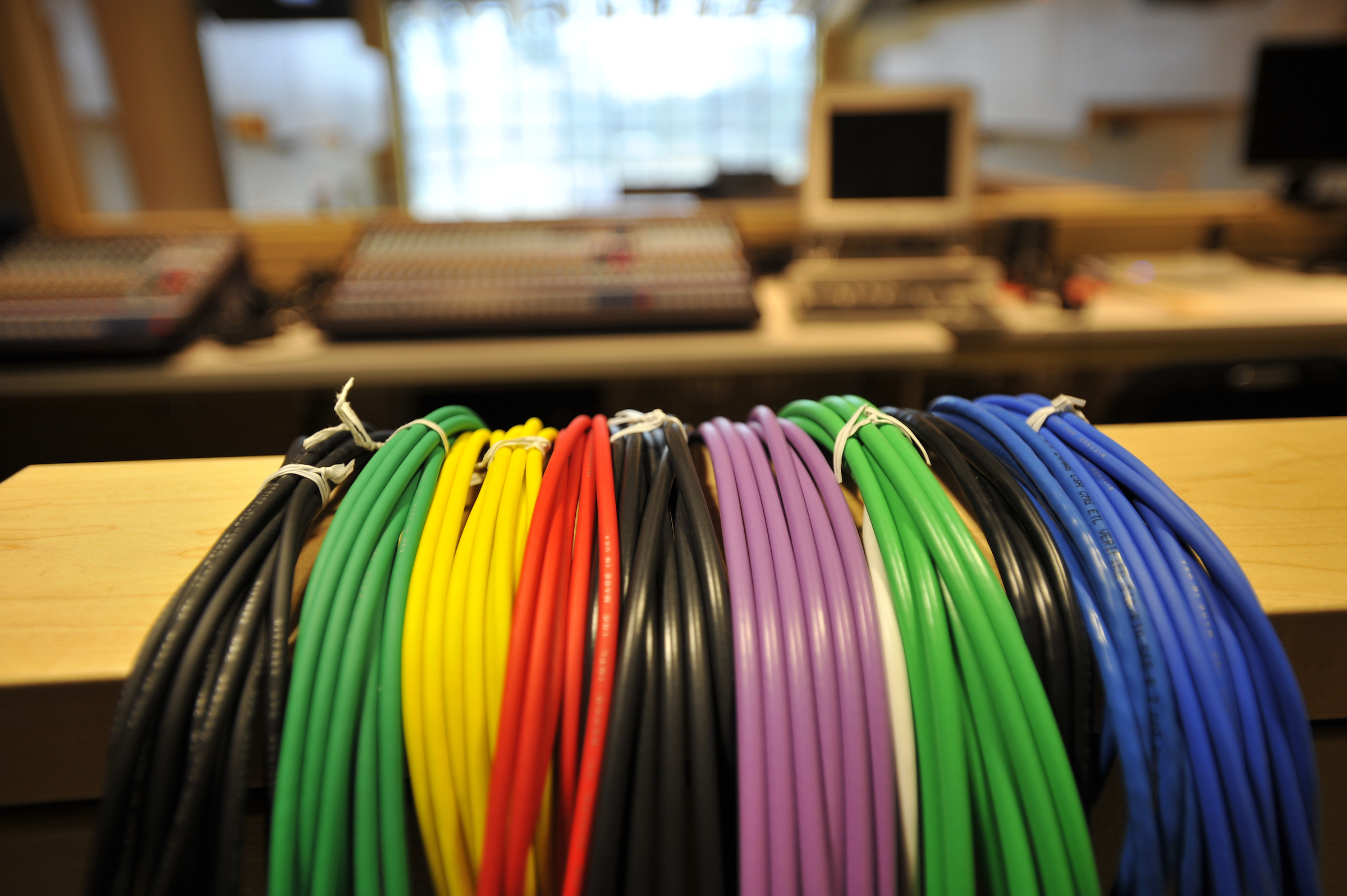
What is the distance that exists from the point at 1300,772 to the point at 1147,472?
0.14 m

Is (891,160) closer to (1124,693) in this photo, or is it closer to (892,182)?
(892,182)

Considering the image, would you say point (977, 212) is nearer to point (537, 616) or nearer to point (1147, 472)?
point (1147, 472)

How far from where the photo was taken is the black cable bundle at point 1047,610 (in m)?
0.31

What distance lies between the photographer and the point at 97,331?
129 centimetres

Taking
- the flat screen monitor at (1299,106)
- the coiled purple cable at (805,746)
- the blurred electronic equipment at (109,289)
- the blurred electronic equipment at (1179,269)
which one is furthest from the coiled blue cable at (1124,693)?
the flat screen monitor at (1299,106)

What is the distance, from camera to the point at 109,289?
1.41 meters

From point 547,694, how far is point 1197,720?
254 millimetres

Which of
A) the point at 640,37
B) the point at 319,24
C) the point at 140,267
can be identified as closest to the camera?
the point at 140,267

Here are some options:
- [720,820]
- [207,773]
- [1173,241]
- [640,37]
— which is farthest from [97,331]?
[640,37]

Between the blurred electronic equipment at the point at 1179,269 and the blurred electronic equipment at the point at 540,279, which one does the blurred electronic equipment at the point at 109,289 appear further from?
the blurred electronic equipment at the point at 1179,269

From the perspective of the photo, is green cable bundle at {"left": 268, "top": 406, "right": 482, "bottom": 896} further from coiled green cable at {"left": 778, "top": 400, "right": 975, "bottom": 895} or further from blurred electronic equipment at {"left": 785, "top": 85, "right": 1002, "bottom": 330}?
blurred electronic equipment at {"left": 785, "top": 85, "right": 1002, "bottom": 330}

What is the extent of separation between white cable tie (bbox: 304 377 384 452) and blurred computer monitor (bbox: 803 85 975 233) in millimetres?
1463

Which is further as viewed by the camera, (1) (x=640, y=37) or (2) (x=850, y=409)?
(1) (x=640, y=37)

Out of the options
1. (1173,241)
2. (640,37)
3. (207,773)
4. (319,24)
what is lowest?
(1173,241)
